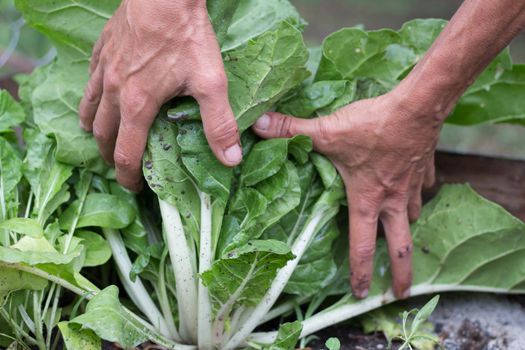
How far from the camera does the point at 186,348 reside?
4.66ft

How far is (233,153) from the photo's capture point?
1307 millimetres

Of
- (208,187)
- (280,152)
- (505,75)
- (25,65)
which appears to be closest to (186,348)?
(208,187)

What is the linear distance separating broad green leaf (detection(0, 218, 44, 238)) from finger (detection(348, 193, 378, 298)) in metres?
0.64

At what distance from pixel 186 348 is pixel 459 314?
70 centimetres

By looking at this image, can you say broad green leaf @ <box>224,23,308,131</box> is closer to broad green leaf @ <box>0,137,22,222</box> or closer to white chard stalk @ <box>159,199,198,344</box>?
white chard stalk @ <box>159,199,198,344</box>

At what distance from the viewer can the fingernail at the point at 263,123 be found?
142 centimetres

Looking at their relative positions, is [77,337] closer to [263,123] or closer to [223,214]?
[223,214]

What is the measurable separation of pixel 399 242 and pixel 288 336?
38 centimetres

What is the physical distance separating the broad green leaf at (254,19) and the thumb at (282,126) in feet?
0.66

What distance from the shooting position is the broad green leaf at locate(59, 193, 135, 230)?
1.43 meters

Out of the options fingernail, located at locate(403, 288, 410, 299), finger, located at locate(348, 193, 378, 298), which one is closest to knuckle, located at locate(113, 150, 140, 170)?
finger, located at locate(348, 193, 378, 298)

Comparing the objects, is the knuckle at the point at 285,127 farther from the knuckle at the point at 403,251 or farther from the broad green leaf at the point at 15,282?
the broad green leaf at the point at 15,282

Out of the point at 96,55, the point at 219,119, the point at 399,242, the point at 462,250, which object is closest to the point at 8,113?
the point at 96,55

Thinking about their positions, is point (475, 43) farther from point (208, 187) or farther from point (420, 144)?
point (208, 187)
